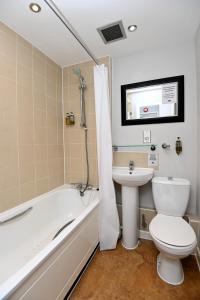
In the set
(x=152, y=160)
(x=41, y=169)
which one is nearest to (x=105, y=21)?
(x=152, y=160)

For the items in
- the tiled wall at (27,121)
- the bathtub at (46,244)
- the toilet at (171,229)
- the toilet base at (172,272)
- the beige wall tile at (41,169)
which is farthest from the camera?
the beige wall tile at (41,169)

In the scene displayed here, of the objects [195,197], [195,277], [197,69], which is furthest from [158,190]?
[197,69]

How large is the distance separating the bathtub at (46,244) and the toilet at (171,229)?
646 mm

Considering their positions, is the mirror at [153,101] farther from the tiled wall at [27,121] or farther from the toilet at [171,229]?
the tiled wall at [27,121]

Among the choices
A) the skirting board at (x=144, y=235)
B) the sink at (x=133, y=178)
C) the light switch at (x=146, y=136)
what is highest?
the light switch at (x=146, y=136)

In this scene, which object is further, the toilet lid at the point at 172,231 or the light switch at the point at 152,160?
the light switch at the point at 152,160

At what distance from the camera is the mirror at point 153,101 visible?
171cm

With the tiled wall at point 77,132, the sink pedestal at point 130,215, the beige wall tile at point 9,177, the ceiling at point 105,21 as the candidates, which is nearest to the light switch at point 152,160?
the sink pedestal at point 130,215

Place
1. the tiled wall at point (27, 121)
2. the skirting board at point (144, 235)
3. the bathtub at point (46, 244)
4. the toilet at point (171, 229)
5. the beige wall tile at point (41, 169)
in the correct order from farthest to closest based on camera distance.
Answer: the skirting board at point (144, 235) < the beige wall tile at point (41, 169) < the tiled wall at point (27, 121) < the toilet at point (171, 229) < the bathtub at point (46, 244)

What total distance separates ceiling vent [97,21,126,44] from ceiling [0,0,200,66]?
0.05 m

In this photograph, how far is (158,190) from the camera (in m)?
1.63

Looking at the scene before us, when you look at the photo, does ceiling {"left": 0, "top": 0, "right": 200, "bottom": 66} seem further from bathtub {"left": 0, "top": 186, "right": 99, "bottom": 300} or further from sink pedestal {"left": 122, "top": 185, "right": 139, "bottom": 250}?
bathtub {"left": 0, "top": 186, "right": 99, "bottom": 300}

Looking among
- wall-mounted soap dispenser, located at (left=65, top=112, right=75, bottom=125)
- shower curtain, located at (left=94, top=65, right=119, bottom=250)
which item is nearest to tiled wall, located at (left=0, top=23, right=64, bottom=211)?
wall-mounted soap dispenser, located at (left=65, top=112, right=75, bottom=125)

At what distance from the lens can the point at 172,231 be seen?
1.32 metres
